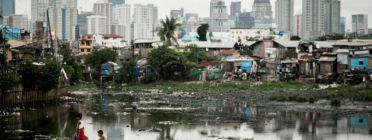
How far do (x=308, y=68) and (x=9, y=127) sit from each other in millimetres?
31992

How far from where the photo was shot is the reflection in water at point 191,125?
23.2 m

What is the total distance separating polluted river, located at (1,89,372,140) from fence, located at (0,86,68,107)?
51 cm

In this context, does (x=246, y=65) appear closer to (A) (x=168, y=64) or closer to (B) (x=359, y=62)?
(A) (x=168, y=64)

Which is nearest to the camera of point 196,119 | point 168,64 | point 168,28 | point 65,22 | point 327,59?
point 196,119

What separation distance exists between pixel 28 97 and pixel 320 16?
471 feet

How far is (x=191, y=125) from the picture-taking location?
2597 centimetres

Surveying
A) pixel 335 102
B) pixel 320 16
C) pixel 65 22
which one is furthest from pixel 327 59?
pixel 65 22

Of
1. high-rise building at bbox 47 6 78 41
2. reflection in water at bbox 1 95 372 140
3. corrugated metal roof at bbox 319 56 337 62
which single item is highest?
high-rise building at bbox 47 6 78 41

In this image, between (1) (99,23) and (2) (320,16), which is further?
(1) (99,23)

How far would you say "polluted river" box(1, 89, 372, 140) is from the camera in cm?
2341

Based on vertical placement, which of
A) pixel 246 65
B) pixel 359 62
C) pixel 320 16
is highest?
pixel 320 16

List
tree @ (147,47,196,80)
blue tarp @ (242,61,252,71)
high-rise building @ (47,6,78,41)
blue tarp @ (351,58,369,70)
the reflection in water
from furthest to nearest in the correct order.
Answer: high-rise building @ (47,6,78,41) < blue tarp @ (242,61,252,71) < tree @ (147,47,196,80) < blue tarp @ (351,58,369,70) < the reflection in water

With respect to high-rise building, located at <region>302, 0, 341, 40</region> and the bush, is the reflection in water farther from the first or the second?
high-rise building, located at <region>302, 0, 341, 40</region>

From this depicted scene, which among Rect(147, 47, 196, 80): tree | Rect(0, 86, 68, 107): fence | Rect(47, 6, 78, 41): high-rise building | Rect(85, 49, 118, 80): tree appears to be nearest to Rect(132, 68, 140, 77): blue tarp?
Rect(147, 47, 196, 80): tree
